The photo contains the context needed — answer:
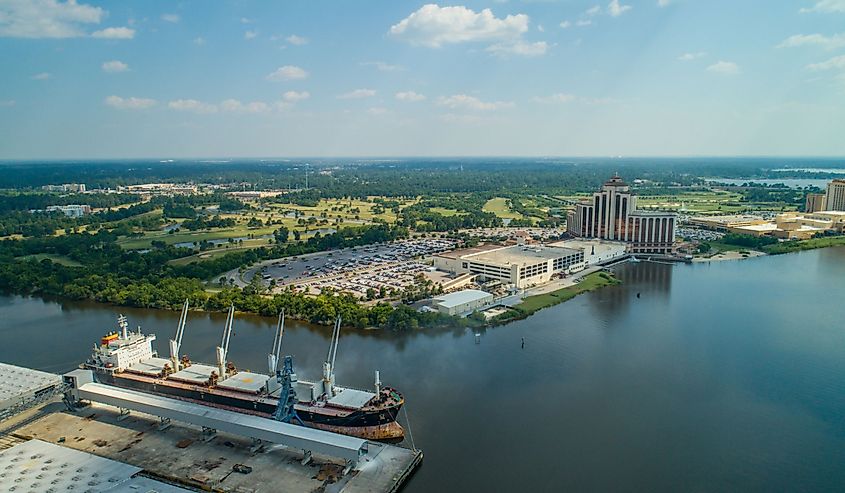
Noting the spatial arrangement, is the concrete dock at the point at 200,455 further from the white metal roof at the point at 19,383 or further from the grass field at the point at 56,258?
the grass field at the point at 56,258

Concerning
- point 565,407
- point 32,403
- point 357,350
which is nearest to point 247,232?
point 357,350

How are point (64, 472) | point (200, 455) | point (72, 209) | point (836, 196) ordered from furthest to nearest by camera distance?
point (72, 209), point (836, 196), point (200, 455), point (64, 472)

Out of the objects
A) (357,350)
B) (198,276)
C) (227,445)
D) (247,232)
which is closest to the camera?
(227,445)

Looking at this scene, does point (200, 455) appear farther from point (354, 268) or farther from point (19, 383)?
point (354, 268)

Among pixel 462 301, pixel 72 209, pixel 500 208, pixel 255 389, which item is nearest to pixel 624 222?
pixel 462 301

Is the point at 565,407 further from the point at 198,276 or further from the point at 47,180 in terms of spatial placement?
the point at 47,180

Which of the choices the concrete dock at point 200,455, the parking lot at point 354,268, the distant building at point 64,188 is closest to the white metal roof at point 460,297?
the parking lot at point 354,268
